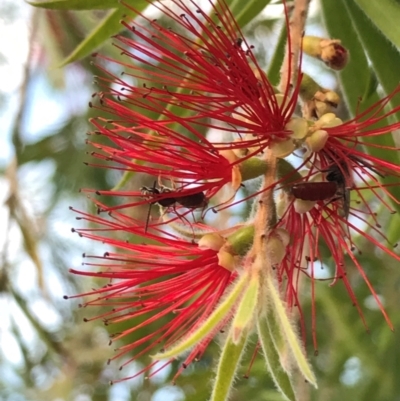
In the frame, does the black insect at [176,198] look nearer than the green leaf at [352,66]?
Yes

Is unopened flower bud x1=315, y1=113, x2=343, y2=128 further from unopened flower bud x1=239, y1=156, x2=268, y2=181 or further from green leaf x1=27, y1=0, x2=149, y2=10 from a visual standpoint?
green leaf x1=27, y1=0, x2=149, y2=10

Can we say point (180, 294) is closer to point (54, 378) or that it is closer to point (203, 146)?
point (203, 146)

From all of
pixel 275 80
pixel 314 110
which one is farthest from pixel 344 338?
pixel 314 110

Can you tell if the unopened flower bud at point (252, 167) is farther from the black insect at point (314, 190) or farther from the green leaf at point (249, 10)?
the green leaf at point (249, 10)

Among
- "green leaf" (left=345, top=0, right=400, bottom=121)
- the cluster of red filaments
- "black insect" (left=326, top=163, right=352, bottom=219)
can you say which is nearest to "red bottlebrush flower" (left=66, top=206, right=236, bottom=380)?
the cluster of red filaments

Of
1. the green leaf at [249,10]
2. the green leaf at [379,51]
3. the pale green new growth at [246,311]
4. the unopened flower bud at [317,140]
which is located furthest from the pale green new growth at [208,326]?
the green leaf at [249,10]

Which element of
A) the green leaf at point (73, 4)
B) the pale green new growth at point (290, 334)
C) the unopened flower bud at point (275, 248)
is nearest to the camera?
the pale green new growth at point (290, 334)

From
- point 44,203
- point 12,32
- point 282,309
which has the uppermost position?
point 282,309
